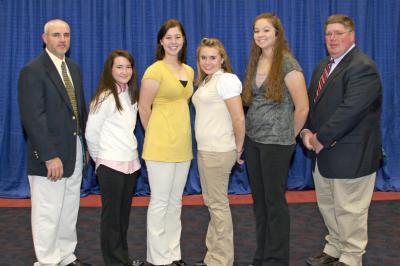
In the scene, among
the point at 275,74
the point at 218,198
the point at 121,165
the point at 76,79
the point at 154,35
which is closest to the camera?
the point at 275,74

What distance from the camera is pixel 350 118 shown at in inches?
135

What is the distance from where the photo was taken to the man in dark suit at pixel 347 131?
3.45 metres

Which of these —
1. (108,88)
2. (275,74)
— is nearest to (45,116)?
(108,88)

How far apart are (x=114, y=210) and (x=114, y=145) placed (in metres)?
0.43

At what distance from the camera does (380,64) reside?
6324 millimetres

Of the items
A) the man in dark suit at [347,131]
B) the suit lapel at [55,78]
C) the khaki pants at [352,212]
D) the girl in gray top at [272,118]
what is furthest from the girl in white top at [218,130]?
the suit lapel at [55,78]

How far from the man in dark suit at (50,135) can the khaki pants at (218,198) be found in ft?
2.96

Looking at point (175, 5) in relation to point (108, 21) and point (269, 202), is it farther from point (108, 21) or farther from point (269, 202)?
point (269, 202)

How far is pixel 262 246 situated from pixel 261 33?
1450 mm

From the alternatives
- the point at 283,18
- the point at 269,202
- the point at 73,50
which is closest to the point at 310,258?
the point at 269,202

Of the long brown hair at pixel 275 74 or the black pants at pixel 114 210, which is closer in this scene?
the long brown hair at pixel 275 74

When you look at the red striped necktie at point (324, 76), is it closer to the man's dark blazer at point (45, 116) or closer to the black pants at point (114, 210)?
the black pants at point (114, 210)

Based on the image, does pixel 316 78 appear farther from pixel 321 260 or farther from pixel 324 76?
pixel 321 260

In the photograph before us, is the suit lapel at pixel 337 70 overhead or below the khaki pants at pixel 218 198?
overhead
